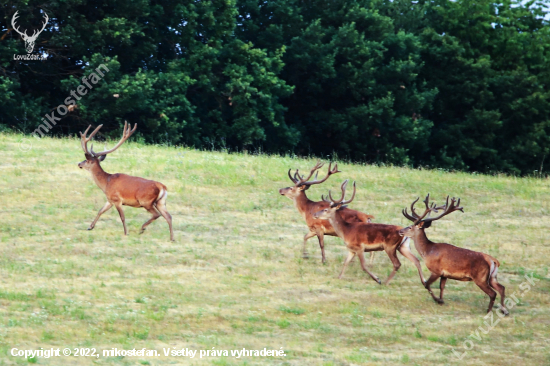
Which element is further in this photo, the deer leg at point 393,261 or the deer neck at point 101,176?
the deer neck at point 101,176

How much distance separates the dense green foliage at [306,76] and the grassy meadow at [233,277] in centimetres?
1021

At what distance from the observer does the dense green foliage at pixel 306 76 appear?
3194 centimetres

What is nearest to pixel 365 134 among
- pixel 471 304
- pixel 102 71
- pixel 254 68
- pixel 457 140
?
pixel 457 140

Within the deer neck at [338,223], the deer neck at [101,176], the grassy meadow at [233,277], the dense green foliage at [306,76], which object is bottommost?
the grassy meadow at [233,277]

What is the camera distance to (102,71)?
102 feet

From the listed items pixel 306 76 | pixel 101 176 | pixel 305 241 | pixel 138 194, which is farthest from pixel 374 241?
pixel 306 76

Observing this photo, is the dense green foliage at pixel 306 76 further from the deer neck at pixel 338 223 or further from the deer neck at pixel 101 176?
the deer neck at pixel 338 223

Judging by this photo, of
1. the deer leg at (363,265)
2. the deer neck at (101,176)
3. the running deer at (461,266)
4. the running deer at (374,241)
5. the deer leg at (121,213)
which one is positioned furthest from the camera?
the deer neck at (101,176)

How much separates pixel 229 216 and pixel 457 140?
25.0m

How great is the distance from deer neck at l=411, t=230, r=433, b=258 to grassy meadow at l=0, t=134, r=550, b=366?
791mm

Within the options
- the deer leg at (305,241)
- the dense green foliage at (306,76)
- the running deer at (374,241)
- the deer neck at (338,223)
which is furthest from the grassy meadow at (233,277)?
the dense green foliage at (306,76)

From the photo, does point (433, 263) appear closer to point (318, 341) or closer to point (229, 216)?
point (318, 341)

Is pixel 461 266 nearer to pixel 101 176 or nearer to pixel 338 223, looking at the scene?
pixel 338 223

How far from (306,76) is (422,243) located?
92.4ft
